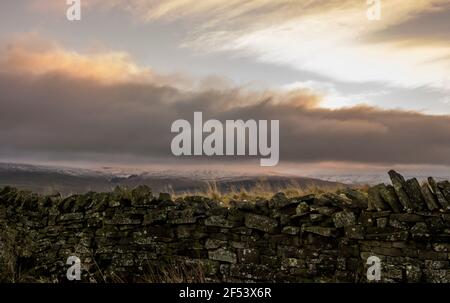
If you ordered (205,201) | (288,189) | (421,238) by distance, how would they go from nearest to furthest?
(421,238) → (205,201) → (288,189)

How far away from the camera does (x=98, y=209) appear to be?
10469 mm

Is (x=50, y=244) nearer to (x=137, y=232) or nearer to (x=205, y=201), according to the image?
(x=137, y=232)

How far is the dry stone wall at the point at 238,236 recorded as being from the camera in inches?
313

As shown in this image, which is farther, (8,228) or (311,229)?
(8,228)

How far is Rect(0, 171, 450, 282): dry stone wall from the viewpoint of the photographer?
7949 mm

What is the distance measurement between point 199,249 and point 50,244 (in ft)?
12.3

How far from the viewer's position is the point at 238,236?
921 cm

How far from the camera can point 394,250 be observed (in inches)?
316

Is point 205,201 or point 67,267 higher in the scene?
point 205,201

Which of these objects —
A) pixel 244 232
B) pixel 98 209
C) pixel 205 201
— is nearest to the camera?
pixel 244 232

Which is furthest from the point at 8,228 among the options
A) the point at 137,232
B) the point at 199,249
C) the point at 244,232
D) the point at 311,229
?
the point at 311,229
